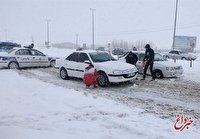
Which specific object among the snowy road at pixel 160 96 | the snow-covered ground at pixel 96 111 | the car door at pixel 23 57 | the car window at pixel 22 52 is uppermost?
the car window at pixel 22 52

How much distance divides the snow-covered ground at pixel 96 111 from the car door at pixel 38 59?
6.65m

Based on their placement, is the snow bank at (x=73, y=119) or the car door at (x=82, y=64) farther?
the car door at (x=82, y=64)

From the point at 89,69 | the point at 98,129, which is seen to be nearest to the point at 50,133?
the point at 98,129

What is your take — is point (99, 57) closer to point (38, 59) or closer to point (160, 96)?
point (160, 96)

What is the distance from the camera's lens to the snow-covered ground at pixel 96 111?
5402 mm

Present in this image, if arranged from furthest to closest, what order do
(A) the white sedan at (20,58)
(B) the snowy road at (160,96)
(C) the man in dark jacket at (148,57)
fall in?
(A) the white sedan at (20,58), (C) the man in dark jacket at (148,57), (B) the snowy road at (160,96)

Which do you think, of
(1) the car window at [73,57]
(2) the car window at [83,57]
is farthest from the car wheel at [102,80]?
(1) the car window at [73,57]

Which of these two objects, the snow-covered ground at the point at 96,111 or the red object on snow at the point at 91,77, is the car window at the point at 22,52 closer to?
the snow-covered ground at the point at 96,111

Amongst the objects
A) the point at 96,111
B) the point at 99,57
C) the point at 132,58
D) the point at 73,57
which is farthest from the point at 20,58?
the point at 96,111

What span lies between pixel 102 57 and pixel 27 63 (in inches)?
267

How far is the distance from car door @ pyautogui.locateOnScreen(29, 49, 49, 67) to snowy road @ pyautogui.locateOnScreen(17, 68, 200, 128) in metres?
5.50

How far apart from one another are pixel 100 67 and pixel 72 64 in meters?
2.08

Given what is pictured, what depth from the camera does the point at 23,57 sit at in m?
16.8

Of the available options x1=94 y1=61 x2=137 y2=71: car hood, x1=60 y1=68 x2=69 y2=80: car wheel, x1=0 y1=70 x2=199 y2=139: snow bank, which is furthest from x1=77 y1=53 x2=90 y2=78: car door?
x1=0 y1=70 x2=199 y2=139: snow bank
